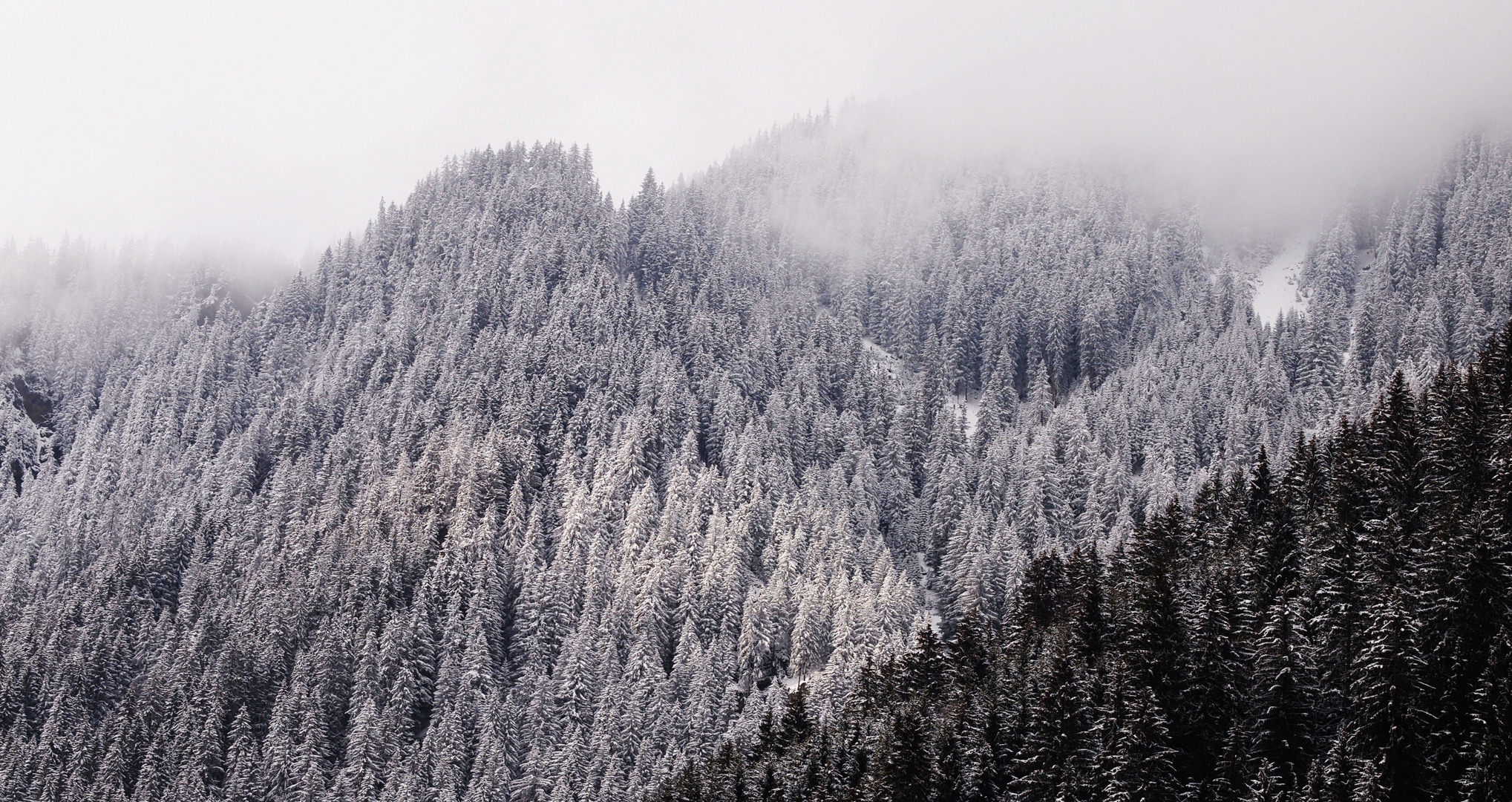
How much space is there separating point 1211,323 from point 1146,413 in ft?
146

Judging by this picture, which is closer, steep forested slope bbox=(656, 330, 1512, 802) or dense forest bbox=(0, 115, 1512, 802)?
steep forested slope bbox=(656, 330, 1512, 802)

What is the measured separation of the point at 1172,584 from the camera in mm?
66625

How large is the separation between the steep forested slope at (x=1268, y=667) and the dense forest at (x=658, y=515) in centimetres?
40

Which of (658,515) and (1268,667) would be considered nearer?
(1268,667)

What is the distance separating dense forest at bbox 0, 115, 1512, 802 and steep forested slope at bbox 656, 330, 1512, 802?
40cm

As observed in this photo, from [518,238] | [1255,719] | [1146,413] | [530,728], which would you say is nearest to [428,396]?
[518,238]

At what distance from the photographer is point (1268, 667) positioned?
5550 cm

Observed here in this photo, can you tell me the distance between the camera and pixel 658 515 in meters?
126

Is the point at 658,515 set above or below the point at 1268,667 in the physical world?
above

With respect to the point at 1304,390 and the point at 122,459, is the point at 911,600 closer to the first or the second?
the point at 1304,390

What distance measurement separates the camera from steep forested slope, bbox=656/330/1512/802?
48.2 metres

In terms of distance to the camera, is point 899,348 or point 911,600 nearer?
point 911,600

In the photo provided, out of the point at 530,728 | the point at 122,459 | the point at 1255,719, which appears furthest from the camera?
the point at 122,459

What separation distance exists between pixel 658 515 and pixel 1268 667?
7745 cm
